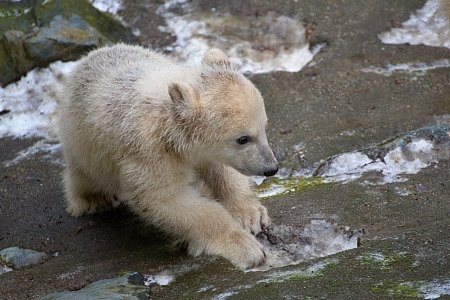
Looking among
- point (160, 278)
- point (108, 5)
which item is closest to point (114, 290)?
point (160, 278)

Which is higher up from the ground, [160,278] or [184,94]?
[184,94]

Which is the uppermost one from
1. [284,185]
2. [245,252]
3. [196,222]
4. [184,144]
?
[184,144]

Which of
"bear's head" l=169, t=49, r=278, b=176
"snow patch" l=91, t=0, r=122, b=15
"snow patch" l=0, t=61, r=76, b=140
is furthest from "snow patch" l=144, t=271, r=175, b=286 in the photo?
"snow patch" l=91, t=0, r=122, b=15

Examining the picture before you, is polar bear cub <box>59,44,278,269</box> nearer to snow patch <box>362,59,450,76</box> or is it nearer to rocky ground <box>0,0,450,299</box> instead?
rocky ground <box>0,0,450,299</box>

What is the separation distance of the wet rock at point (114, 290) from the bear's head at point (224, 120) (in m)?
1.16

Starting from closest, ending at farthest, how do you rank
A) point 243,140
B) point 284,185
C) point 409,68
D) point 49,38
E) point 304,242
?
point 243,140 → point 304,242 → point 284,185 → point 409,68 → point 49,38

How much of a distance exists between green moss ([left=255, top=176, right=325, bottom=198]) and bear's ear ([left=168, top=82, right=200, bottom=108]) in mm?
1806

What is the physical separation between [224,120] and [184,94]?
0.38 metres

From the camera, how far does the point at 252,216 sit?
6.55 m

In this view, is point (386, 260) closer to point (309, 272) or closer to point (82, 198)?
point (309, 272)

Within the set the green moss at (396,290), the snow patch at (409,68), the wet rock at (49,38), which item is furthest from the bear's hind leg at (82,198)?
the snow patch at (409,68)

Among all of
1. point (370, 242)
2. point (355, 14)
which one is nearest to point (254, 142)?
point (370, 242)

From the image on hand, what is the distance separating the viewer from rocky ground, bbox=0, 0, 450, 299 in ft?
17.4

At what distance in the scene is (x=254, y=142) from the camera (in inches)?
237
